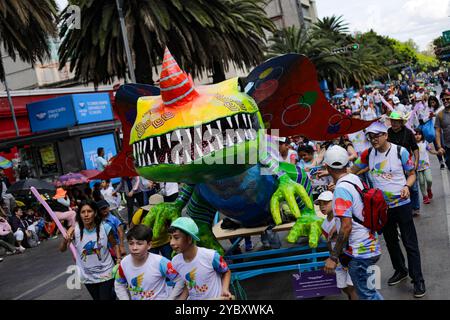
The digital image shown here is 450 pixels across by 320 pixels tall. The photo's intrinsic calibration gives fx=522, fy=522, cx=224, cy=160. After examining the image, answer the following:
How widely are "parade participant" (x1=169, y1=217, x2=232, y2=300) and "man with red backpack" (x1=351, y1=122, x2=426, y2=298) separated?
83.7 inches

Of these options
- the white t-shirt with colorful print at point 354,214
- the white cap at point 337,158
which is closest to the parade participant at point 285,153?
the white cap at point 337,158

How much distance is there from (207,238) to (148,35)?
10.7 m

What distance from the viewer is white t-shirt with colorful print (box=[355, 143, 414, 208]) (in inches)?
208

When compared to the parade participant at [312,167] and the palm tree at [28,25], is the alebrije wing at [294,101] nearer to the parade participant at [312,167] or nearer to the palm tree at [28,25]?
the parade participant at [312,167]

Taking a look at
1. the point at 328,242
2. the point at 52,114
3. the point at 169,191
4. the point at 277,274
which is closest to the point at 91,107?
the point at 52,114

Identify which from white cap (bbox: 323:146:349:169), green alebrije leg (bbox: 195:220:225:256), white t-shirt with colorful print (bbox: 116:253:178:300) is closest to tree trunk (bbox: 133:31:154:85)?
green alebrije leg (bbox: 195:220:225:256)

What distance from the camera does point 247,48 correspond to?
1902cm

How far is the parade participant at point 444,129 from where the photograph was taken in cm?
767

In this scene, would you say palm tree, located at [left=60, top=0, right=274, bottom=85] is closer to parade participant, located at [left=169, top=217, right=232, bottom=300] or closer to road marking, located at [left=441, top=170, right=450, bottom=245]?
road marking, located at [left=441, top=170, right=450, bottom=245]

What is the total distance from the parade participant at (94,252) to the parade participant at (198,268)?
1.37 m

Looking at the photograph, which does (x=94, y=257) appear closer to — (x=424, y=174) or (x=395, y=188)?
(x=395, y=188)

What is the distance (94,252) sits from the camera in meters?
4.93
